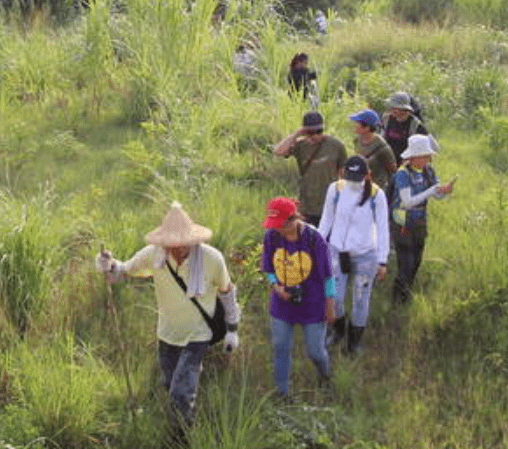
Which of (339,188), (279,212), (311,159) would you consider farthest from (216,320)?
(311,159)

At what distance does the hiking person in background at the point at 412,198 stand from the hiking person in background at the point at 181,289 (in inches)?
67.0

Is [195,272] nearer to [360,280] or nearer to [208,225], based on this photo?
[360,280]

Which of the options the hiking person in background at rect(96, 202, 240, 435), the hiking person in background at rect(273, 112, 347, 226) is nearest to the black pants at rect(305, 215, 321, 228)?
the hiking person in background at rect(273, 112, 347, 226)

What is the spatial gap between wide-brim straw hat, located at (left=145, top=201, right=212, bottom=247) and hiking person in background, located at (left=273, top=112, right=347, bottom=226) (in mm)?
1817

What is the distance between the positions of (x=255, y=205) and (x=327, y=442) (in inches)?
129

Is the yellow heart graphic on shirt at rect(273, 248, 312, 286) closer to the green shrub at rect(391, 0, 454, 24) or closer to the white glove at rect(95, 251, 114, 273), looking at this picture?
the white glove at rect(95, 251, 114, 273)

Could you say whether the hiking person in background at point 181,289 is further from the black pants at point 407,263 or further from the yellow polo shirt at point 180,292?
the black pants at point 407,263

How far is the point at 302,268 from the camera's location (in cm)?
471

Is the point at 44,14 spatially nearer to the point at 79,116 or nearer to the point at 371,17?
the point at 79,116

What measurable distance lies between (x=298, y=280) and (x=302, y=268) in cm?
8

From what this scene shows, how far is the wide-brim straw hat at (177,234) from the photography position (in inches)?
167

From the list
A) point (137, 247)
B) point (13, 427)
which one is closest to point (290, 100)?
point (137, 247)

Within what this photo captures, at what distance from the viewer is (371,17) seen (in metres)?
15.8

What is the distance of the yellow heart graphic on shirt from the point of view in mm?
4711
